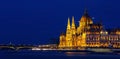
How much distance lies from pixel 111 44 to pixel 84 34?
1105 cm

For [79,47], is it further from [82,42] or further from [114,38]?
[114,38]

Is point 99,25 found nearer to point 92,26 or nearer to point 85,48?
point 92,26

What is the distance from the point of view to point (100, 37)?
187625mm

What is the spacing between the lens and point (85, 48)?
600 ft

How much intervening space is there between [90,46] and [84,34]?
520 centimetres

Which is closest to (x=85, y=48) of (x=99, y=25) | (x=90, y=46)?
(x=90, y=46)

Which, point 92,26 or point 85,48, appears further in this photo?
point 92,26

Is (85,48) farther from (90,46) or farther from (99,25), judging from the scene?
(99,25)

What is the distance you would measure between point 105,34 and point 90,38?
20.0ft

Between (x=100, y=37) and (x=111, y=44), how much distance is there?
16.8ft

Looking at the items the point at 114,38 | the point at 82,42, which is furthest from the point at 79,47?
the point at 114,38

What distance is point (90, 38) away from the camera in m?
188

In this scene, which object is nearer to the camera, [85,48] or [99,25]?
[85,48]

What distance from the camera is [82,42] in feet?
631
